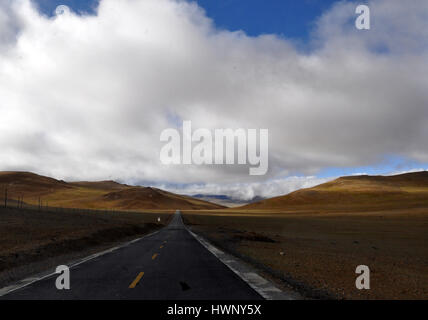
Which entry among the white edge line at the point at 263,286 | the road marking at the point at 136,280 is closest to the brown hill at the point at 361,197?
the white edge line at the point at 263,286

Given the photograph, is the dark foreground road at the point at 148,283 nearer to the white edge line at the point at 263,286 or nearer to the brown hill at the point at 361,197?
the white edge line at the point at 263,286

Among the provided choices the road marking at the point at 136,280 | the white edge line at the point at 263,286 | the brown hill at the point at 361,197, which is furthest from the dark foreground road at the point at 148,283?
the brown hill at the point at 361,197

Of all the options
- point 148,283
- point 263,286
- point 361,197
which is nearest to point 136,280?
point 148,283

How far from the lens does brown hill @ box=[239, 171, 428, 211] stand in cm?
12544

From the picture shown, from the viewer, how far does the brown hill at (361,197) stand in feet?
412

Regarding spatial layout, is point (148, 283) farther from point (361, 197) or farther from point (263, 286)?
point (361, 197)

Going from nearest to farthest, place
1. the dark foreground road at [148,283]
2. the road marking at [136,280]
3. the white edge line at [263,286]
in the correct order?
the white edge line at [263,286] < the dark foreground road at [148,283] < the road marking at [136,280]

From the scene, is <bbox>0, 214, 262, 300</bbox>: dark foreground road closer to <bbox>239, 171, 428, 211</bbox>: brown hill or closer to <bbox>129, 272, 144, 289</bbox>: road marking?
<bbox>129, 272, 144, 289</bbox>: road marking

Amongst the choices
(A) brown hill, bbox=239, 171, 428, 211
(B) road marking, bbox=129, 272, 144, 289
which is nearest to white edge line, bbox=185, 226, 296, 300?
(B) road marking, bbox=129, 272, 144, 289

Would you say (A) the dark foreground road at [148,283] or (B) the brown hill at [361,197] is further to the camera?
(B) the brown hill at [361,197]

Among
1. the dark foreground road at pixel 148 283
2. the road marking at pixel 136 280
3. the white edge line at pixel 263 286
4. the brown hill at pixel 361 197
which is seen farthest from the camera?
the brown hill at pixel 361 197

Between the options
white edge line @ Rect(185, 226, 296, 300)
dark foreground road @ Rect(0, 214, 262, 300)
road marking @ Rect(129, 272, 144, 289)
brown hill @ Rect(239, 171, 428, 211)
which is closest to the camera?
white edge line @ Rect(185, 226, 296, 300)

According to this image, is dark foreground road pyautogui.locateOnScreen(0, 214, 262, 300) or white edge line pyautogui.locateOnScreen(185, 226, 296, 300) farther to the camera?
dark foreground road pyautogui.locateOnScreen(0, 214, 262, 300)
